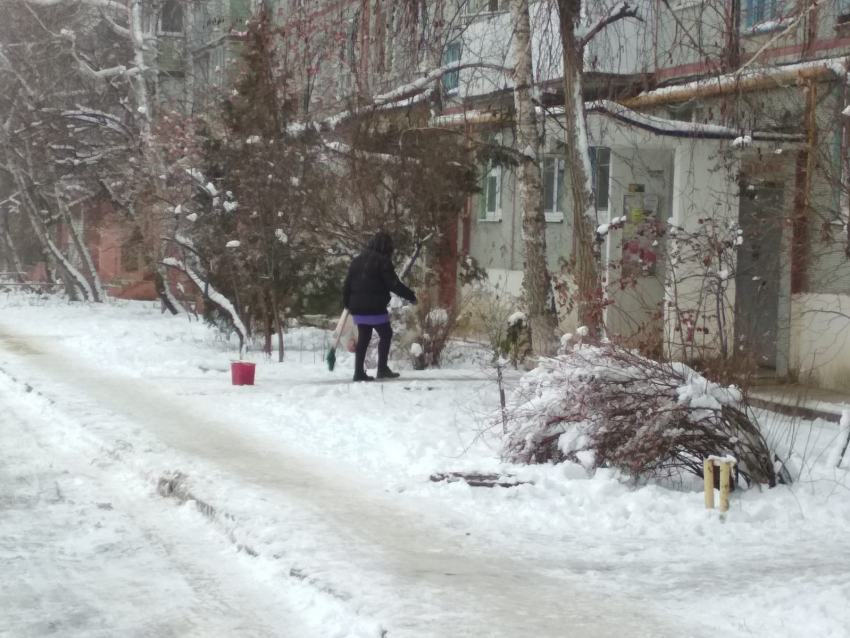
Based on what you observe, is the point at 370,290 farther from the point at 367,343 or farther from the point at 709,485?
the point at 709,485

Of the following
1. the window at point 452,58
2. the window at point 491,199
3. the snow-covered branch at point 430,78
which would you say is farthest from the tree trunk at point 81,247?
the snow-covered branch at point 430,78

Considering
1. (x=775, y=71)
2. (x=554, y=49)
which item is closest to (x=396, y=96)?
(x=554, y=49)

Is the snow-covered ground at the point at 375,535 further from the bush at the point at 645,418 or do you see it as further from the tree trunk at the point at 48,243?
the tree trunk at the point at 48,243

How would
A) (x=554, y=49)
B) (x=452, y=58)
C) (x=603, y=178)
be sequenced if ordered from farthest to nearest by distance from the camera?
(x=452, y=58) < (x=603, y=178) < (x=554, y=49)

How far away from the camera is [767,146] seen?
15.3 metres

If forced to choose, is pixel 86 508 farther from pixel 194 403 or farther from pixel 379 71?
pixel 379 71

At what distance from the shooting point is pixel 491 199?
24219mm

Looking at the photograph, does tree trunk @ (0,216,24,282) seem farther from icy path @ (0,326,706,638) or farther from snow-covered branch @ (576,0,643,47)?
snow-covered branch @ (576,0,643,47)

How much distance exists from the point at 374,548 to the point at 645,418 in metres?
2.17

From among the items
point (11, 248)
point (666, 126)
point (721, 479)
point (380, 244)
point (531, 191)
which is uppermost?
point (666, 126)

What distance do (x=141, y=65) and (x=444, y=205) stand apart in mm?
11716

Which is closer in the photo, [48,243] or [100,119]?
[100,119]

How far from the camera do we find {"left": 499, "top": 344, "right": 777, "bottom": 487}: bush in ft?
25.2

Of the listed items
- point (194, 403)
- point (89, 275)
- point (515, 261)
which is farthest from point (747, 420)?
point (89, 275)
